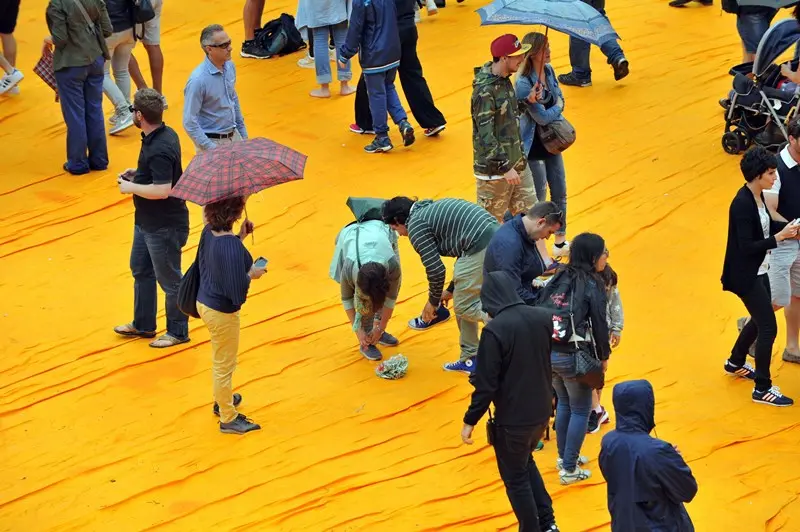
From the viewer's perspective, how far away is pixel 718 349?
9000mm

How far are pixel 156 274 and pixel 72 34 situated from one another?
10.8 feet

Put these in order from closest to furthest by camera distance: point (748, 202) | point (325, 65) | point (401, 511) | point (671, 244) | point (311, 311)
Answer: point (401, 511) → point (748, 202) → point (311, 311) → point (671, 244) → point (325, 65)

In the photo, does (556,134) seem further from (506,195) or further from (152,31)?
(152,31)

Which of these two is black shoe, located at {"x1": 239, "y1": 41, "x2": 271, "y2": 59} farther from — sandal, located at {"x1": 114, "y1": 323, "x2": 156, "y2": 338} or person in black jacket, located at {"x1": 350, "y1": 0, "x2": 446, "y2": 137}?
sandal, located at {"x1": 114, "y1": 323, "x2": 156, "y2": 338}

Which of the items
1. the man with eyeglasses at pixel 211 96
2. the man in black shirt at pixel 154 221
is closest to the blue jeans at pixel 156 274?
the man in black shirt at pixel 154 221

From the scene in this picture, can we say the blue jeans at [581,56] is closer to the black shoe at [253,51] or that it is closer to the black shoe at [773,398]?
the black shoe at [253,51]

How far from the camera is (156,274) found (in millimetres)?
8891

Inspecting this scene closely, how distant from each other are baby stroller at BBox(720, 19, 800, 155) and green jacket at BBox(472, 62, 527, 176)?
3.05 meters

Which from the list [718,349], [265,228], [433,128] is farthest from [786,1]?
[265,228]

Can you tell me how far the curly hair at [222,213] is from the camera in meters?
7.52

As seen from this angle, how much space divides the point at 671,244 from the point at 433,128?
310 centimetres

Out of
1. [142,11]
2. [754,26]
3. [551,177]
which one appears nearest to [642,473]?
[551,177]

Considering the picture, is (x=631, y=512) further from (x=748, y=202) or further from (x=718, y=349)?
(x=718, y=349)

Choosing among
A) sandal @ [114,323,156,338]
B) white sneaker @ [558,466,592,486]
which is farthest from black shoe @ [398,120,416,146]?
white sneaker @ [558,466,592,486]
